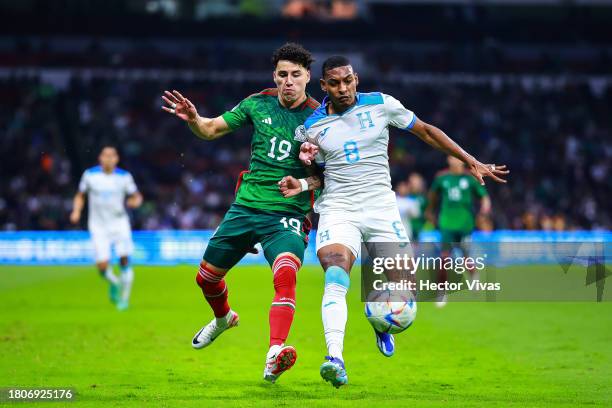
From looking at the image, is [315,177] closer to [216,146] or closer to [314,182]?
[314,182]

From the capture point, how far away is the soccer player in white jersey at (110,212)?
16.0m

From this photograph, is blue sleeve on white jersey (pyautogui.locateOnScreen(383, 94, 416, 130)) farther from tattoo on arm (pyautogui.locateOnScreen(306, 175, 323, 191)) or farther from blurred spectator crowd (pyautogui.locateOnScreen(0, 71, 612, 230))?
blurred spectator crowd (pyautogui.locateOnScreen(0, 71, 612, 230))

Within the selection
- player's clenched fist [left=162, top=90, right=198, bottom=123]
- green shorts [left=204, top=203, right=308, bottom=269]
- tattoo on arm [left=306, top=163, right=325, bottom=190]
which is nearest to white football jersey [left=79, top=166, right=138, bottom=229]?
green shorts [left=204, top=203, right=308, bottom=269]

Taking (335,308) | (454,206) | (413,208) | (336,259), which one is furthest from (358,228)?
(413,208)

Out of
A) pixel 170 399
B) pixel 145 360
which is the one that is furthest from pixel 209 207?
pixel 170 399

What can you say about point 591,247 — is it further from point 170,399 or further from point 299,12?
point 299,12

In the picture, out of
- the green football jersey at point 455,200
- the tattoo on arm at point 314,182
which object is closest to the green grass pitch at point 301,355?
the green football jersey at point 455,200

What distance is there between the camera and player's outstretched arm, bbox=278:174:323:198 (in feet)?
26.2

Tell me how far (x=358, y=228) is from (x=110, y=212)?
922 cm

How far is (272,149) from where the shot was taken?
8.30 meters

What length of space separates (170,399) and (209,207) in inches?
934

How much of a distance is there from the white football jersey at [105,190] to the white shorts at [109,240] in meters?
0.10

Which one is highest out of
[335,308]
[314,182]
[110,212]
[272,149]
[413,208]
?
[413,208]

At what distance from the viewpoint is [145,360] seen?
9.96 meters
